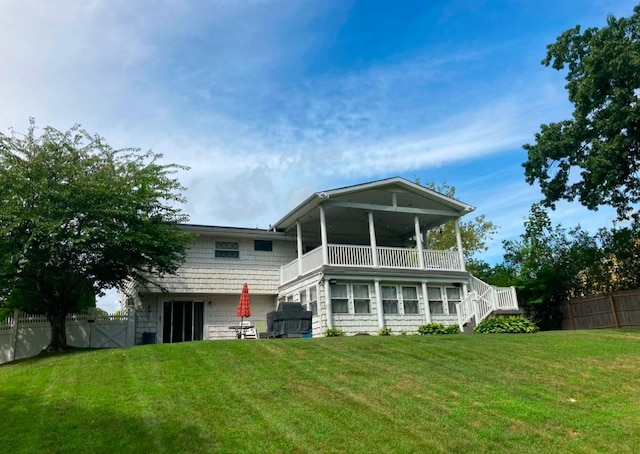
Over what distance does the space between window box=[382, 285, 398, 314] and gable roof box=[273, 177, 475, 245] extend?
10.6 feet

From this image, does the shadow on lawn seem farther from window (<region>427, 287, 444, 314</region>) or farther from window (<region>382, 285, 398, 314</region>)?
window (<region>427, 287, 444, 314</region>)

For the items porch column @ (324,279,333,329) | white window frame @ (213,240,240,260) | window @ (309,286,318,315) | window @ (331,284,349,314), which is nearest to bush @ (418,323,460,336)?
window @ (331,284,349,314)

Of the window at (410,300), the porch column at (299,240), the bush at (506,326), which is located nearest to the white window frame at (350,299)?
the window at (410,300)

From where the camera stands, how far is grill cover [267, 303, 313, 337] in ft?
56.6

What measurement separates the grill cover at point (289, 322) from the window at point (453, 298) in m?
6.95

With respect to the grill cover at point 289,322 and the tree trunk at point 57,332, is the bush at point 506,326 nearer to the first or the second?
the grill cover at point 289,322

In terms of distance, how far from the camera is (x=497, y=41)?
650 inches

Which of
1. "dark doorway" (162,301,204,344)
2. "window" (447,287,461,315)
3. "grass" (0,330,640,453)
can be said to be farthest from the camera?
"window" (447,287,461,315)

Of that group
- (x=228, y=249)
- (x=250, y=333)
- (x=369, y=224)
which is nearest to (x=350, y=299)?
(x=369, y=224)

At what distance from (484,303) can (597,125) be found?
8.11 meters

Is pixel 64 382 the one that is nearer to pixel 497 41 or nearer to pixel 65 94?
pixel 65 94

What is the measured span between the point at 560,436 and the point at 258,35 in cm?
1192

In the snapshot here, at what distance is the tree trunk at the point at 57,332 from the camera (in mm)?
15320

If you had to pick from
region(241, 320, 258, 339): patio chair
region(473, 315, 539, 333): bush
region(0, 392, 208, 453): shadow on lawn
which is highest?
region(241, 320, 258, 339): patio chair
